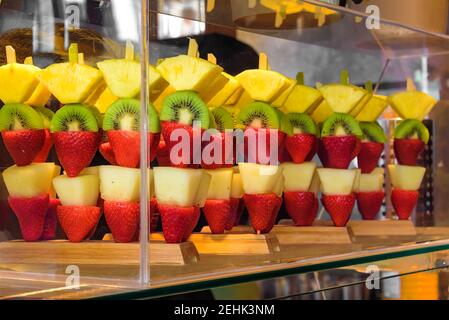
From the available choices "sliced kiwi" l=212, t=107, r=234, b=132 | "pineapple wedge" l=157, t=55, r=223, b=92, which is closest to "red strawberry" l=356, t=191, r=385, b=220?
"sliced kiwi" l=212, t=107, r=234, b=132

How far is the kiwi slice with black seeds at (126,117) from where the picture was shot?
0.91 metres

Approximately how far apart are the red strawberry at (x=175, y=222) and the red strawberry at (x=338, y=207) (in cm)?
42

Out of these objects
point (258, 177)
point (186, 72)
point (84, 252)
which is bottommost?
point (84, 252)

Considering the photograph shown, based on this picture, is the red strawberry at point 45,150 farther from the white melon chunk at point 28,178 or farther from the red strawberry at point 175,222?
the red strawberry at point 175,222

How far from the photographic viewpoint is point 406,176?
160cm

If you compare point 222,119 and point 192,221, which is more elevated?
point 222,119

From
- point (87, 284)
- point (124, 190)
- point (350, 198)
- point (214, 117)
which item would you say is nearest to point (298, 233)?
point (350, 198)

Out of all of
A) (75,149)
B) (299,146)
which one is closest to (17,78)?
(75,149)

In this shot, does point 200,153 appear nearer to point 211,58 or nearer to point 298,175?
point 211,58

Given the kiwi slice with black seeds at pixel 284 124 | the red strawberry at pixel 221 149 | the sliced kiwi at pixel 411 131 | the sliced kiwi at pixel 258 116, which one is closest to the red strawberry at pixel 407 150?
the sliced kiwi at pixel 411 131

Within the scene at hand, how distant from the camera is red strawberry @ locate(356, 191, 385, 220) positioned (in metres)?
1.51

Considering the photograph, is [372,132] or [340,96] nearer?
[340,96]

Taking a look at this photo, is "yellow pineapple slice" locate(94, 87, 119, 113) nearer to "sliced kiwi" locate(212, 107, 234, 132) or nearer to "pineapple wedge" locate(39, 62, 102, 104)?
"pineapple wedge" locate(39, 62, 102, 104)

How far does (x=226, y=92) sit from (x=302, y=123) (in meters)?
0.20
